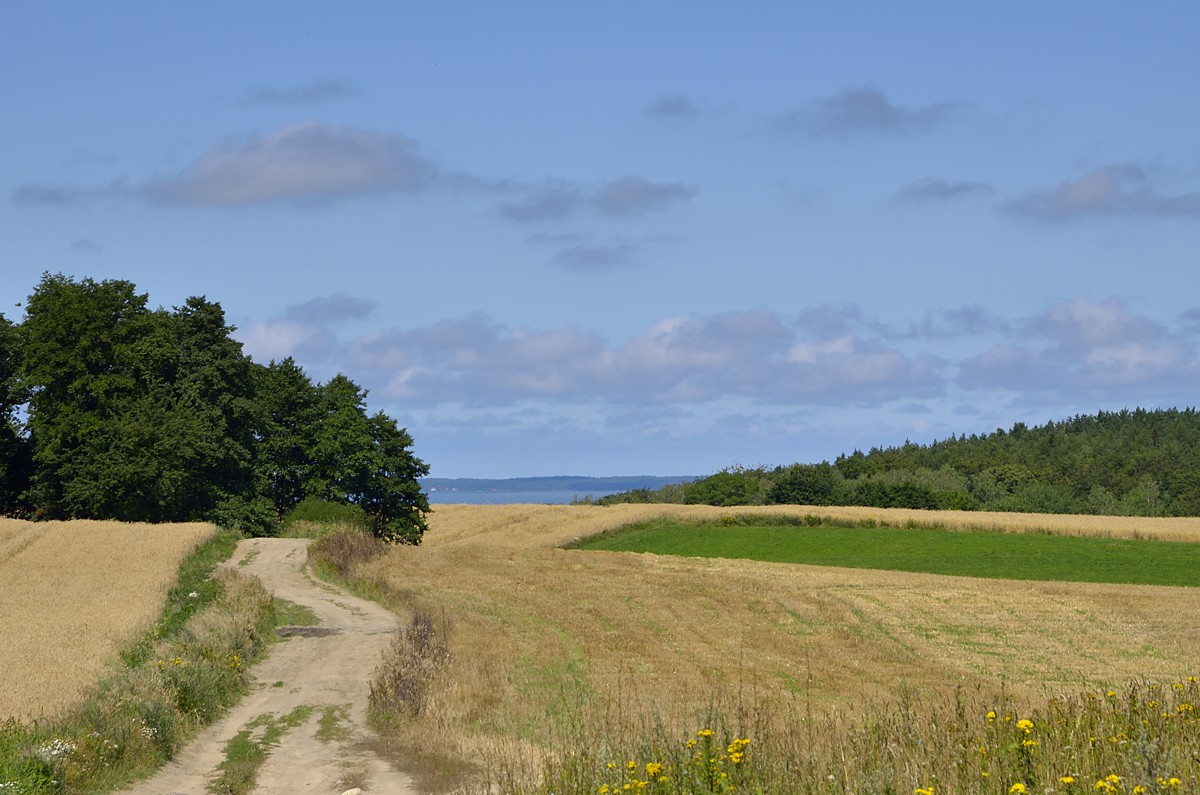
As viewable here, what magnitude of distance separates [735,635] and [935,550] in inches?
1582

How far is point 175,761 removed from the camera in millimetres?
16844

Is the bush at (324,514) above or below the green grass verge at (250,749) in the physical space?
above

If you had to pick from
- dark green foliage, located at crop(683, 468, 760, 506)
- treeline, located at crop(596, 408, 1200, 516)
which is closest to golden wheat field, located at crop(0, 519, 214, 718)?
treeline, located at crop(596, 408, 1200, 516)

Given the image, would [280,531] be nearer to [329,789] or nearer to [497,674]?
[497,674]

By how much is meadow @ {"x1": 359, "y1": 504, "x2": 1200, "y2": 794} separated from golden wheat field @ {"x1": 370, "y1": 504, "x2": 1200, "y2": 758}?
0.12 metres

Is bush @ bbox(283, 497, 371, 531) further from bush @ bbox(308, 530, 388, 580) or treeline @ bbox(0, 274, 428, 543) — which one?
bush @ bbox(308, 530, 388, 580)

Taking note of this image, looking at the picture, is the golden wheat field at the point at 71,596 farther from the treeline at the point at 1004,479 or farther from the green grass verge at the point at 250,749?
the treeline at the point at 1004,479

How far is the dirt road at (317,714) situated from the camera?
50.5 ft

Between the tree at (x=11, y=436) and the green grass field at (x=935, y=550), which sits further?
the tree at (x=11, y=436)

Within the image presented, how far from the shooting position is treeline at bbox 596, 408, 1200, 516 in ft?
394

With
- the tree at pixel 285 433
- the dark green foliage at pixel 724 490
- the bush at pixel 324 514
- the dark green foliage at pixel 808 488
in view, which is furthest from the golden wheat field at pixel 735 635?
the dark green foliage at pixel 724 490

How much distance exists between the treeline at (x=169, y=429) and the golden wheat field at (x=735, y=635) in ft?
45.2

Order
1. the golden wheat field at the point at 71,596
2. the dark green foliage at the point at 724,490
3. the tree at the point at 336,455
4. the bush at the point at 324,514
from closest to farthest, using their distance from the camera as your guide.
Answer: the golden wheat field at the point at 71,596, the bush at the point at 324,514, the tree at the point at 336,455, the dark green foliage at the point at 724,490

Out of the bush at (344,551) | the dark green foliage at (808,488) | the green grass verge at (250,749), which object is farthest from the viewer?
the dark green foliage at (808,488)
